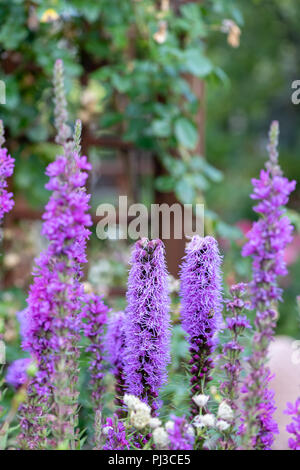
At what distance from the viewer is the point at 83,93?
11.1 ft

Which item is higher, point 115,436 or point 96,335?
point 96,335

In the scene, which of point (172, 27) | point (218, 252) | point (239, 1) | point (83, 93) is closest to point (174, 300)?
point (218, 252)

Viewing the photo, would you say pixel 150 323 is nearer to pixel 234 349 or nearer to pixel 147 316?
pixel 147 316

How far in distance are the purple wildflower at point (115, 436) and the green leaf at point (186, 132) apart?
6.04 feet

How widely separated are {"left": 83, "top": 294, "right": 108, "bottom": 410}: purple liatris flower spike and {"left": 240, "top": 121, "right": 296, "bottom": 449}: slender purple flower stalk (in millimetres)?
453

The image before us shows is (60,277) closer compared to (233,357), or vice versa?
(60,277)

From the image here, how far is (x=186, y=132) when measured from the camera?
288 cm

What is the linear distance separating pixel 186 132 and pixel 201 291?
1.85m

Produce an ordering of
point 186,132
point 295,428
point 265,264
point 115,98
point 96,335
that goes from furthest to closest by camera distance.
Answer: point 115,98
point 186,132
point 96,335
point 295,428
point 265,264

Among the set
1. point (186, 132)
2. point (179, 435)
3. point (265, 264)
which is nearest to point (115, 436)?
point (179, 435)

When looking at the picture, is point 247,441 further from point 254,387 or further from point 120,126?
point 120,126

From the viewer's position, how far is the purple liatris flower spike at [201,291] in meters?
1.14

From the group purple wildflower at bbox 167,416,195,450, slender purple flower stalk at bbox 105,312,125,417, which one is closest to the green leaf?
slender purple flower stalk at bbox 105,312,125,417
